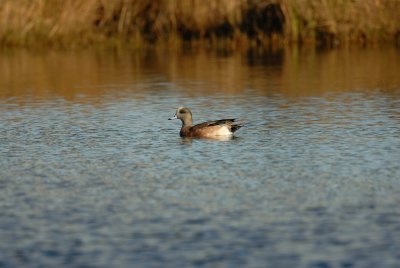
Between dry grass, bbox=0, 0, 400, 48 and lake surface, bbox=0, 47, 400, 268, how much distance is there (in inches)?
233

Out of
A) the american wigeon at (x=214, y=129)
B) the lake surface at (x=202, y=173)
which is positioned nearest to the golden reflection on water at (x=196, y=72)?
the lake surface at (x=202, y=173)

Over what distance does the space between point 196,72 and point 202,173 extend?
1302 centimetres

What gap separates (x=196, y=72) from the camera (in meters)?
25.0

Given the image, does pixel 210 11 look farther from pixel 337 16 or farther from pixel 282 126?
pixel 282 126

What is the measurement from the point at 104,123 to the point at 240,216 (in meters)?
7.32

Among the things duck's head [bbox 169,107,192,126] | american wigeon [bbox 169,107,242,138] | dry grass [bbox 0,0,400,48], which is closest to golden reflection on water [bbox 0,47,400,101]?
dry grass [bbox 0,0,400,48]

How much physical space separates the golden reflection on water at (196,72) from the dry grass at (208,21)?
785 millimetres

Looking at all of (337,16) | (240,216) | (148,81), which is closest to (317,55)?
(337,16)

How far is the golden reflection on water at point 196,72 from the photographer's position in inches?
852

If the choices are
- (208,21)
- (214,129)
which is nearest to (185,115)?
(214,129)

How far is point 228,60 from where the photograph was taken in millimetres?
27469

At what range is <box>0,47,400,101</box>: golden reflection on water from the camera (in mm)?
21641

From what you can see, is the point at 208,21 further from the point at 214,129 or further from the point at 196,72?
the point at 214,129

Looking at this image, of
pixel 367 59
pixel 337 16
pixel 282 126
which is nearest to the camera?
pixel 282 126
